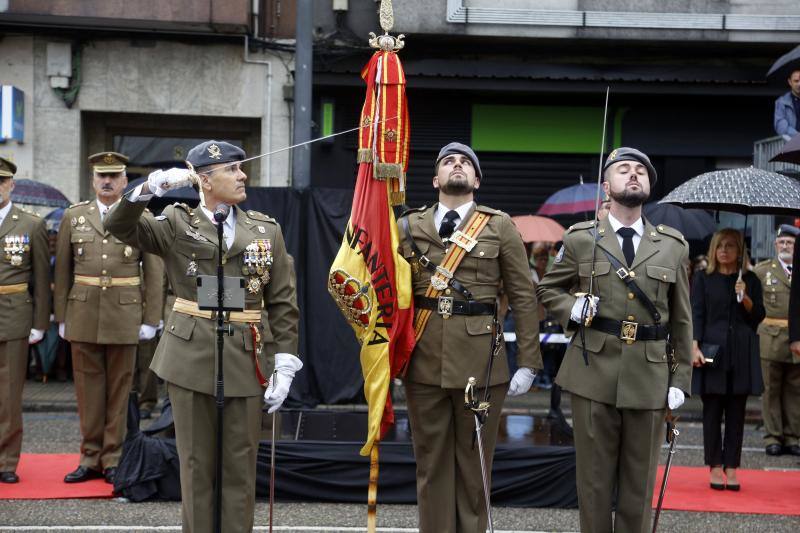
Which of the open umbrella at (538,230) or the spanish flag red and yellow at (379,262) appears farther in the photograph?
the open umbrella at (538,230)

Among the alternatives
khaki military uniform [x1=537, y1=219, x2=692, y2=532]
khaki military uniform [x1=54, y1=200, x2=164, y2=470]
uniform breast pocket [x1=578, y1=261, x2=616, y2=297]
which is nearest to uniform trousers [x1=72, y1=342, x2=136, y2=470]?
khaki military uniform [x1=54, y1=200, x2=164, y2=470]

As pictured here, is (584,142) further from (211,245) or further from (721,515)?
(211,245)

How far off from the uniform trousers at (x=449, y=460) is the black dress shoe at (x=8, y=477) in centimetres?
362

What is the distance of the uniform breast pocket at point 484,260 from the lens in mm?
6023

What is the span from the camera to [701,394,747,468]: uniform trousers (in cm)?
846

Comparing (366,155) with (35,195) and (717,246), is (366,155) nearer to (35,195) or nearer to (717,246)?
(717,246)

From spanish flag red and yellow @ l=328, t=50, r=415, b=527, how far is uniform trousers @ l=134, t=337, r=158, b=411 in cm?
571

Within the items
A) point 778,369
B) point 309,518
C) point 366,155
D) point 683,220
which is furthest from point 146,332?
point 683,220

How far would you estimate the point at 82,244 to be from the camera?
8344 millimetres

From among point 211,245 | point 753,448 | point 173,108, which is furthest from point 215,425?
point 173,108

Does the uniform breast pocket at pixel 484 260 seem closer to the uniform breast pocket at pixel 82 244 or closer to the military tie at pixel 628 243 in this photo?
the military tie at pixel 628 243

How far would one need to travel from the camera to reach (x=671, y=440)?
6031 mm

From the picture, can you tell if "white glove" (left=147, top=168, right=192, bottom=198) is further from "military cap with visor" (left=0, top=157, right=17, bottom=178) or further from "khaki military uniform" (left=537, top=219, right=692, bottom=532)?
"military cap with visor" (left=0, top=157, right=17, bottom=178)

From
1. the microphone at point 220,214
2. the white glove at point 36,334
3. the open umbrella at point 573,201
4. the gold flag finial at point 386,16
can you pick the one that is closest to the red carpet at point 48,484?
the white glove at point 36,334
